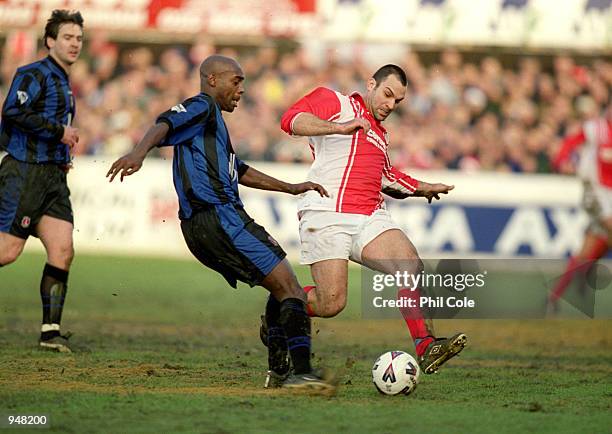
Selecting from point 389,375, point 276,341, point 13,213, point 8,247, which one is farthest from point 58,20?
point 389,375

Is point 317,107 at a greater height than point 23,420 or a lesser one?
greater

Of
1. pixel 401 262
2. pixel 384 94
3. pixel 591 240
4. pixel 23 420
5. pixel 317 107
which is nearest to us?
pixel 23 420

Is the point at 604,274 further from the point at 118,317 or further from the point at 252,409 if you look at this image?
the point at 252,409

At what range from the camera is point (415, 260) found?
8539 mm

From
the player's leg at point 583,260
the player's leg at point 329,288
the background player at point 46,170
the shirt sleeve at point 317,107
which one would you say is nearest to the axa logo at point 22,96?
the background player at point 46,170

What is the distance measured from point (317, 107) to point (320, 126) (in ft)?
1.21

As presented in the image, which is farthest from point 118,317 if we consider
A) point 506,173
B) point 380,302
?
point 506,173

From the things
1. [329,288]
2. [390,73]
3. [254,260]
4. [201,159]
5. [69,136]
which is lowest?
[329,288]

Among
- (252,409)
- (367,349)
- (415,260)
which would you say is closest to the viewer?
(252,409)

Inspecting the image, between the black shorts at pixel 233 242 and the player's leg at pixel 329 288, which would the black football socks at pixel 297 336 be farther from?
the player's leg at pixel 329 288

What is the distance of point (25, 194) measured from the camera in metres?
9.84

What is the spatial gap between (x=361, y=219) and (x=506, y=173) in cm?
1385

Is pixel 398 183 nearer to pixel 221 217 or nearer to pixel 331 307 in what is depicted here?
pixel 331 307

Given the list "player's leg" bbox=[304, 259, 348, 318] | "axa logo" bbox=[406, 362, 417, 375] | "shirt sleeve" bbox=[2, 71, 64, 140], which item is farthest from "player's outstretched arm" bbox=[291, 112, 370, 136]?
"shirt sleeve" bbox=[2, 71, 64, 140]
